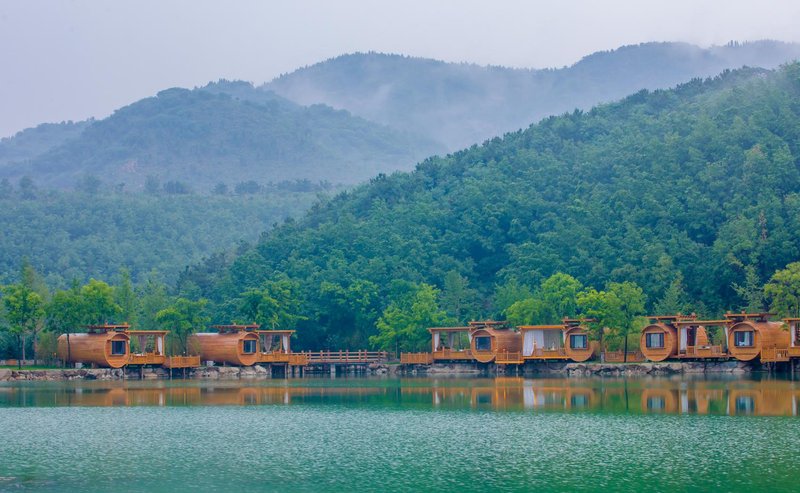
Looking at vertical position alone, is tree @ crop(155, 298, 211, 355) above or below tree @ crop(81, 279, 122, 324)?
below

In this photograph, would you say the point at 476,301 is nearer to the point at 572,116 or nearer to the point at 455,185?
the point at 455,185

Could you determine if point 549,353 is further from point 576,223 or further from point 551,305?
point 576,223

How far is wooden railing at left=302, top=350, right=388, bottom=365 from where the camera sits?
241 feet

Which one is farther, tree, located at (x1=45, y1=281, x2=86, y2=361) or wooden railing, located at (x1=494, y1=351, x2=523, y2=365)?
tree, located at (x1=45, y1=281, x2=86, y2=361)

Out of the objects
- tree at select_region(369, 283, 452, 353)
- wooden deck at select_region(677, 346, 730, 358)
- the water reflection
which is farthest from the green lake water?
tree at select_region(369, 283, 452, 353)

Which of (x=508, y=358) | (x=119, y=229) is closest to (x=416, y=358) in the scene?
(x=508, y=358)

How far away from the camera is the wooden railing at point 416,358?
70.5m

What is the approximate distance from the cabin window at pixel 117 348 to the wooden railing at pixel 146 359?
2.20 feet

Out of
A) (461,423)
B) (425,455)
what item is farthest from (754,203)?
(425,455)

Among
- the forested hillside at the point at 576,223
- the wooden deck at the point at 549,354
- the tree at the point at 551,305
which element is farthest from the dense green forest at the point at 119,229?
the wooden deck at the point at 549,354

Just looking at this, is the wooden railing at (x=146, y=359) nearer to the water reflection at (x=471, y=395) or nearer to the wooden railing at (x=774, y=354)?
the water reflection at (x=471, y=395)

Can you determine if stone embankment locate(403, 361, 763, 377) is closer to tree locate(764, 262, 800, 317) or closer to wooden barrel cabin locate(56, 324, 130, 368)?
tree locate(764, 262, 800, 317)

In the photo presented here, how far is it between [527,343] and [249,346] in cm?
1855

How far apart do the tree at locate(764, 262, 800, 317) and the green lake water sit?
11229 mm
